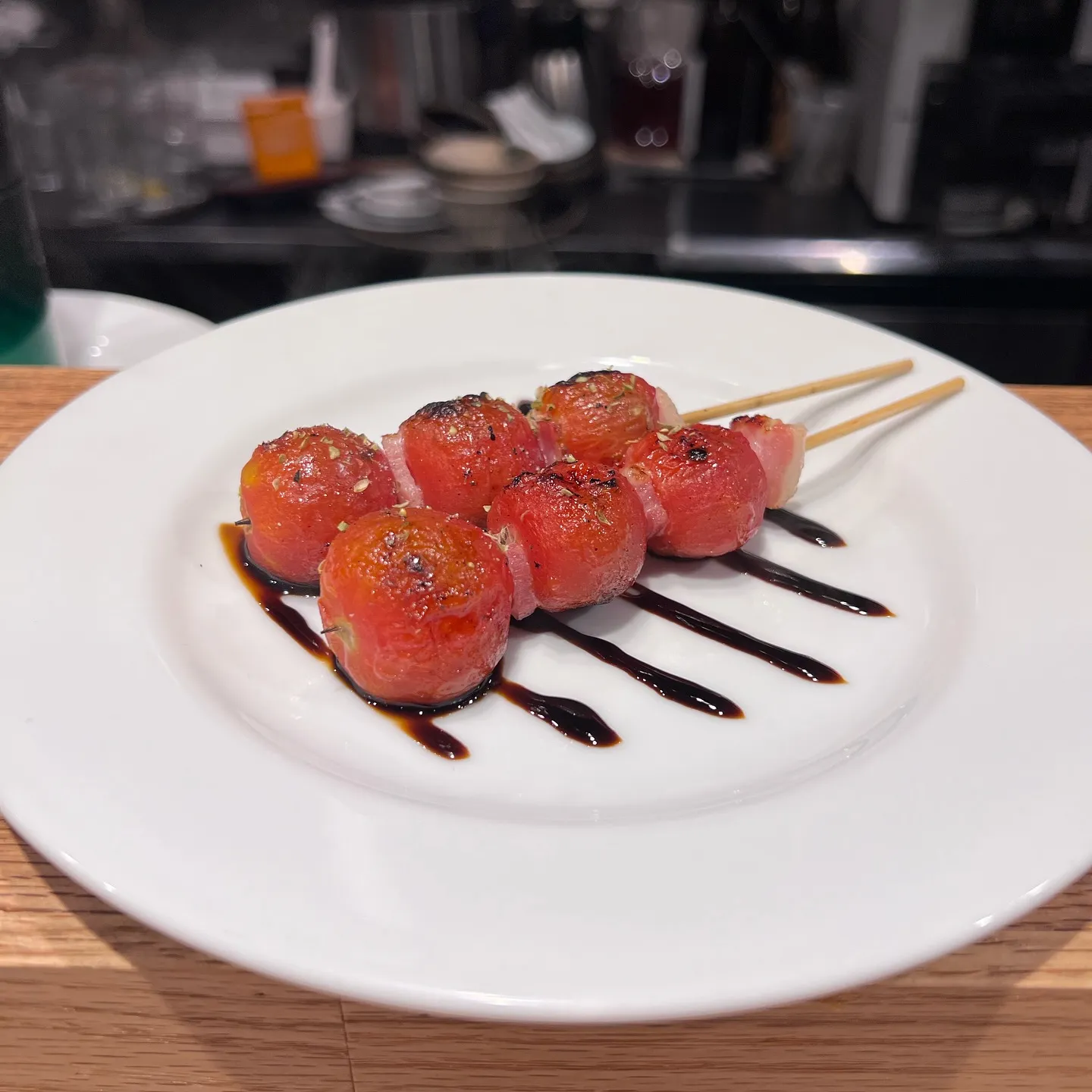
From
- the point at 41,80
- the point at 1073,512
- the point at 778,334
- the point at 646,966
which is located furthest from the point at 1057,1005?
the point at 41,80

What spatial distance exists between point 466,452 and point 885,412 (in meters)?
0.60

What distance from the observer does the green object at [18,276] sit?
5.06 feet

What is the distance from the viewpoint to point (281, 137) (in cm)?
329

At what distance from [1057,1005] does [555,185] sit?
9.99 ft

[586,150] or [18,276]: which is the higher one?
[18,276]

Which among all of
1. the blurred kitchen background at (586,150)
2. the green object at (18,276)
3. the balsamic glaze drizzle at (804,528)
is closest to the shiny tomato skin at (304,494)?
the balsamic glaze drizzle at (804,528)

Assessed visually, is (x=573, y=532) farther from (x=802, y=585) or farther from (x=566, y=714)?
(x=802, y=585)

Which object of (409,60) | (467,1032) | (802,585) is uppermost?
(409,60)

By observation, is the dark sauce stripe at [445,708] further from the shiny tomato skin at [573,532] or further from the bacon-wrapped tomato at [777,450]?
the bacon-wrapped tomato at [777,450]

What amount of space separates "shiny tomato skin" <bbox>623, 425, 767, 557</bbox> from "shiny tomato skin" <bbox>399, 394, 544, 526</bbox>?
0.51ft

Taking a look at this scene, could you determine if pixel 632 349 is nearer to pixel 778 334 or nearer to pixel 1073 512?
pixel 778 334

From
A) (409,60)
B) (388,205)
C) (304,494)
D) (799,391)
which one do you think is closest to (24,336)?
(304,494)

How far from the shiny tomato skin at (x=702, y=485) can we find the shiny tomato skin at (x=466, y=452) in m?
0.15

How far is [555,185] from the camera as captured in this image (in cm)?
333
